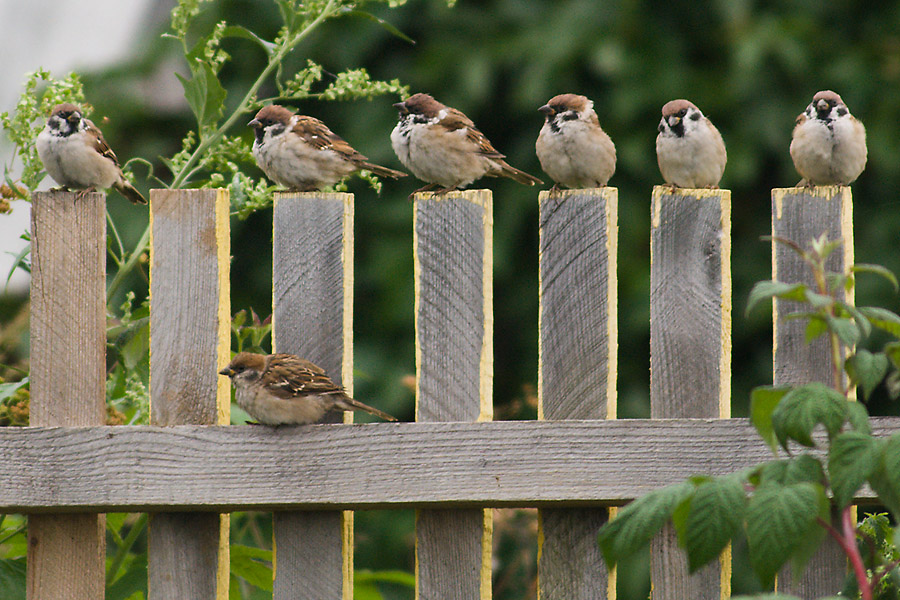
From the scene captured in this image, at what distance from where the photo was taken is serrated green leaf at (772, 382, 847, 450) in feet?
4.82

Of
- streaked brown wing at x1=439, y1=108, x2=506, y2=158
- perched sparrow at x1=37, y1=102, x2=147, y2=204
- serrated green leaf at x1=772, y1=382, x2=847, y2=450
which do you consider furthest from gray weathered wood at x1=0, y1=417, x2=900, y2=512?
streaked brown wing at x1=439, y1=108, x2=506, y2=158

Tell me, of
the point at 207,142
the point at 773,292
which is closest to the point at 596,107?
the point at 207,142

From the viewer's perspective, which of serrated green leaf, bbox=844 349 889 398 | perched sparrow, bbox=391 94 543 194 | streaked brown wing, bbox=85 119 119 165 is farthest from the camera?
perched sparrow, bbox=391 94 543 194

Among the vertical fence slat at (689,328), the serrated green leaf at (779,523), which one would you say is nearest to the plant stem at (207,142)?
the vertical fence slat at (689,328)

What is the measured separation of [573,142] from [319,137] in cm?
81

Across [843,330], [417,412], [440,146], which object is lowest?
[417,412]

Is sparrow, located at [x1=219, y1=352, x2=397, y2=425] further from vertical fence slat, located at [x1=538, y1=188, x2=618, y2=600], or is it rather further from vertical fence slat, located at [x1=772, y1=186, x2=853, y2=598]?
vertical fence slat, located at [x1=772, y1=186, x2=853, y2=598]

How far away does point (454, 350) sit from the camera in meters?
2.23

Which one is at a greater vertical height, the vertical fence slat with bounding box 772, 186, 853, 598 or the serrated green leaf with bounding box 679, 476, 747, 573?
the vertical fence slat with bounding box 772, 186, 853, 598

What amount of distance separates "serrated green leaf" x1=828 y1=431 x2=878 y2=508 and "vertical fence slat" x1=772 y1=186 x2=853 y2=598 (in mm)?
663

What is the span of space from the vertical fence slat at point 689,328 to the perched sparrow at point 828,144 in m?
0.77

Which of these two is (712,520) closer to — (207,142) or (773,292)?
(773,292)

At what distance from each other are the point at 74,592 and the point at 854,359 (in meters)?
1.67

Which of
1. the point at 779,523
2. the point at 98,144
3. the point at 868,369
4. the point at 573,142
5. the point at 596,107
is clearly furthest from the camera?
the point at 596,107
